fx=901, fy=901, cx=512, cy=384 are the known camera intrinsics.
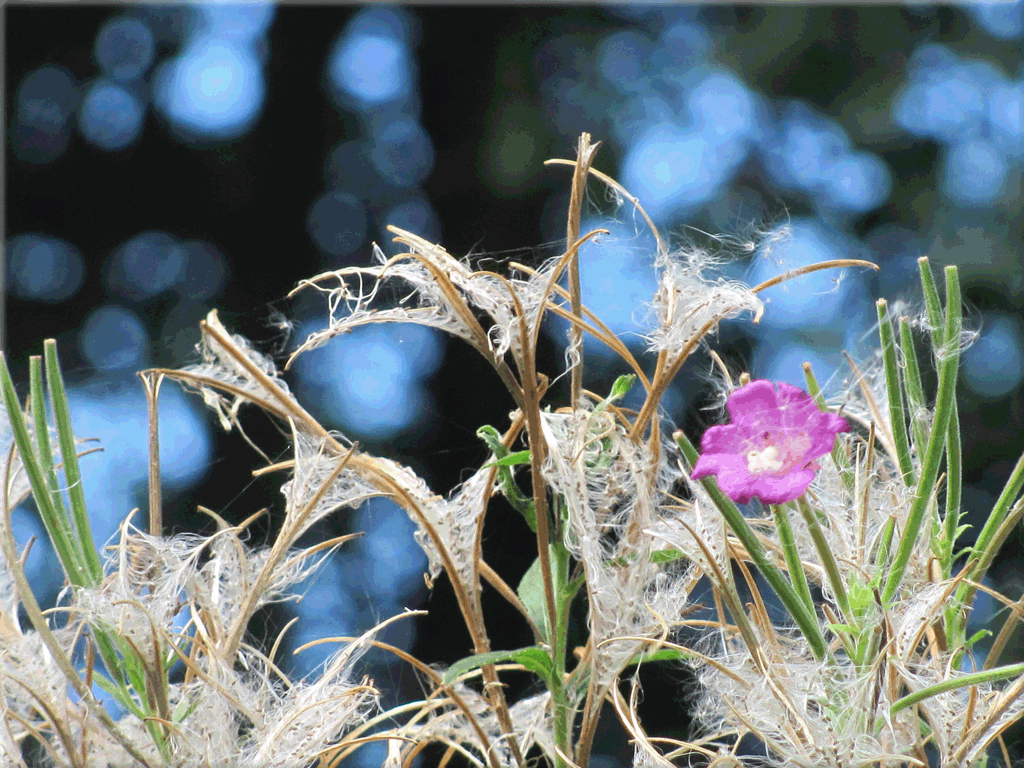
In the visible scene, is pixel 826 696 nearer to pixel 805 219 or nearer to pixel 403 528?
pixel 403 528

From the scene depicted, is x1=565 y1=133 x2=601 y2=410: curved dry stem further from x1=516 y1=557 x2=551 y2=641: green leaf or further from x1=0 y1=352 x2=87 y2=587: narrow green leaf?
x1=0 y1=352 x2=87 y2=587: narrow green leaf

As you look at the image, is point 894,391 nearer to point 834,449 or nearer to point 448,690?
point 834,449

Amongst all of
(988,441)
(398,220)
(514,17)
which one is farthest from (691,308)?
(514,17)

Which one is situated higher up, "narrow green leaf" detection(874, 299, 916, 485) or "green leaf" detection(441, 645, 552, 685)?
"narrow green leaf" detection(874, 299, 916, 485)

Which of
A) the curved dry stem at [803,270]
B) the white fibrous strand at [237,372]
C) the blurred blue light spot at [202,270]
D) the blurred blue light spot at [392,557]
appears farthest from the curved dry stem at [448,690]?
the blurred blue light spot at [202,270]

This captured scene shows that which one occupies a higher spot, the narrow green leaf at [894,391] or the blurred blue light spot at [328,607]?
the narrow green leaf at [894,391]

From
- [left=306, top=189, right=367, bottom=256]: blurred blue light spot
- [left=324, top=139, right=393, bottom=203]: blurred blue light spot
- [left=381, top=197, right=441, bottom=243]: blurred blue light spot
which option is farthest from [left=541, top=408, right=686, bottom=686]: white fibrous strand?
[left=324, top=139, right=393, bottom=203]: blurred blue light spot

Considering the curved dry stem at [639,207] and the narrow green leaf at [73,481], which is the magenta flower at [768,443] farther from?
the narrow green leaf at [73,481]
